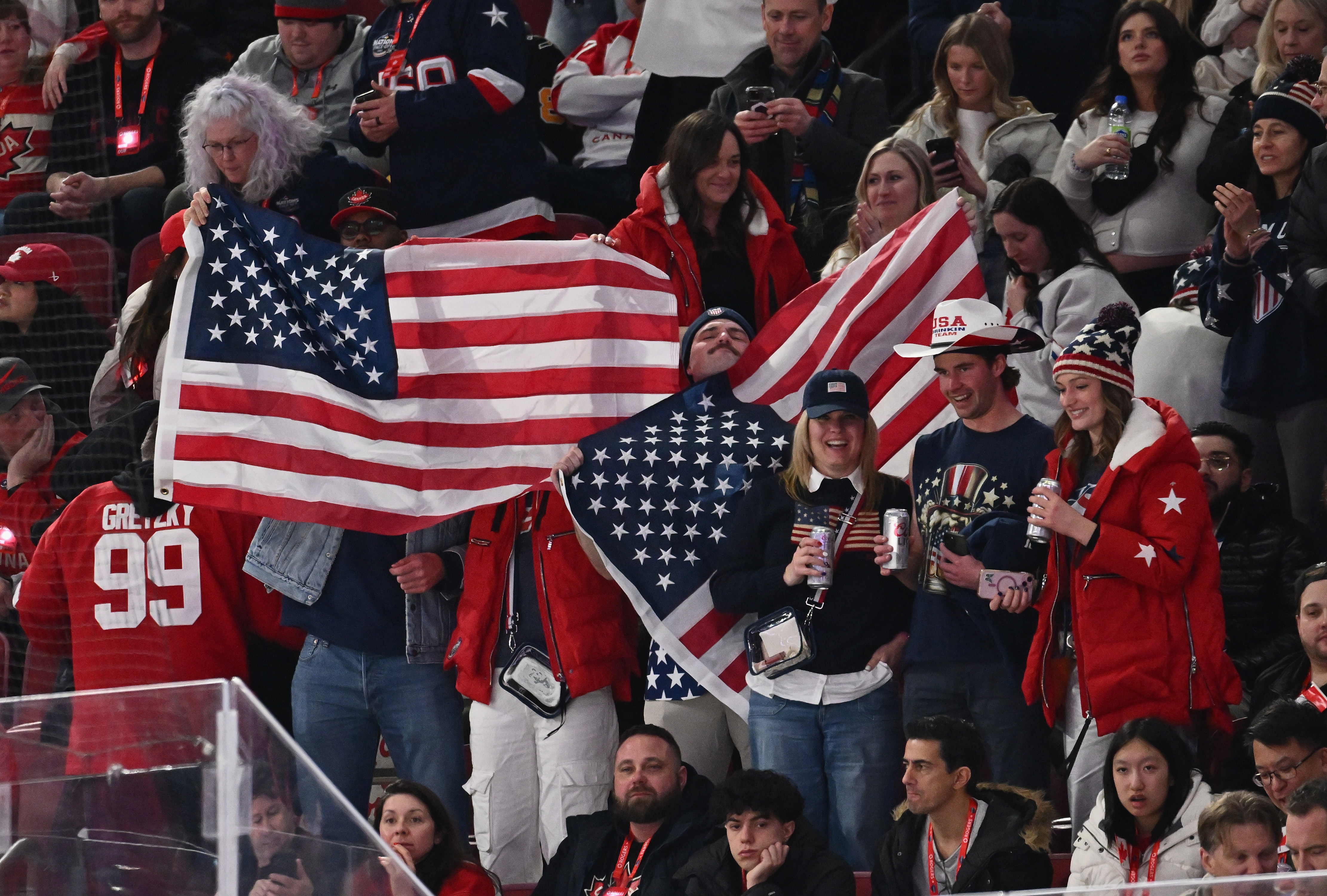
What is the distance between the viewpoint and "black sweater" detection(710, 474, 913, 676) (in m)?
6.51

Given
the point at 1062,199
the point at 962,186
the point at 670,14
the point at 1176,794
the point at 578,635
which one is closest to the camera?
the point at 1176,794

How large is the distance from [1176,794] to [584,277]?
2.89m

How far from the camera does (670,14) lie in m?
9.39

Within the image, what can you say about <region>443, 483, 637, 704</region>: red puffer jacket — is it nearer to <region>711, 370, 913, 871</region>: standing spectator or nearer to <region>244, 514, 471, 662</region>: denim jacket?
<region>244, 514, 471, 662</region>: denim jacket

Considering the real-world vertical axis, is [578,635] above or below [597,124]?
below

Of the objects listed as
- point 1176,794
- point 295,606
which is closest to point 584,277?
point 295,606

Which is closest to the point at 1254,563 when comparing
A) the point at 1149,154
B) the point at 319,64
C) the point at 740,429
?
the point at 740,429

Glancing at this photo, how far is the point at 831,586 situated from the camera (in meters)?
6.54

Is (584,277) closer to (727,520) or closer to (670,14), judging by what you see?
(727,520)

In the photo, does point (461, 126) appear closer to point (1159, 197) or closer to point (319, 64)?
point (319, 64)

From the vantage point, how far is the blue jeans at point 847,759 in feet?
21.1

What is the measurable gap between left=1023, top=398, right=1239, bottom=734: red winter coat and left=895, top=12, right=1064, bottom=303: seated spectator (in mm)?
2564

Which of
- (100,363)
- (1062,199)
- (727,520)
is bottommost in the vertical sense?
(727,520)

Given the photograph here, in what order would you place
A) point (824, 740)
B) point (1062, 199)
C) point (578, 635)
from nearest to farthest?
1. point (824, 740)
2. point (578, 635)
3. point (1062, 199)
